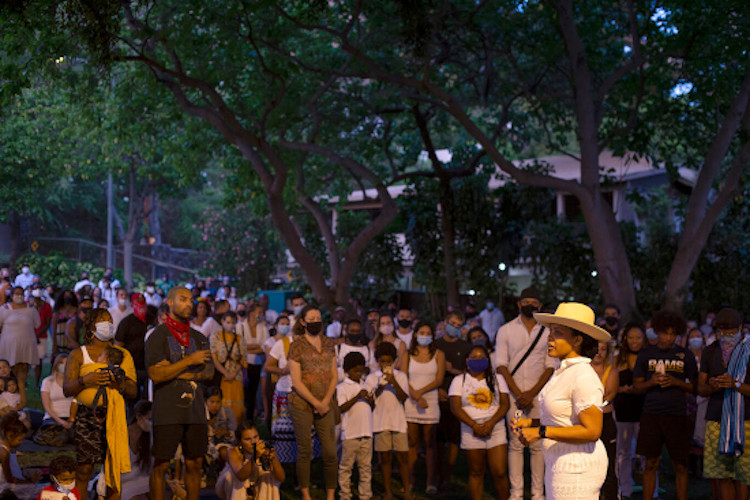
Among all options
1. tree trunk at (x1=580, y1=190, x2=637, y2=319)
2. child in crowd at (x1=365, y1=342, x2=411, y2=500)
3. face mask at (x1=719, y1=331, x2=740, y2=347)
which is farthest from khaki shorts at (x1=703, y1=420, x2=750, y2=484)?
tree trunk at (x1=580, y1=190, x2=637, y2=319)

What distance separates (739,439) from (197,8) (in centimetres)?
1197

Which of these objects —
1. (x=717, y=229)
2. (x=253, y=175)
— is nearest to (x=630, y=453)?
(x=717, y=229)

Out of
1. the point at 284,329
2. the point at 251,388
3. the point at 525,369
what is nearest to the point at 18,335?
the point at 251,388

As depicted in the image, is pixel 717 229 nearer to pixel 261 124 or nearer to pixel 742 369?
pixel 261 124

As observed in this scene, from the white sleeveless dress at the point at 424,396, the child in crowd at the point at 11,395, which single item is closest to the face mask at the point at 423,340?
the white sleeveless dress at the point at 424,396

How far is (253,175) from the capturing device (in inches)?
854

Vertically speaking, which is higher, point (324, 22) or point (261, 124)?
point (324, 22)

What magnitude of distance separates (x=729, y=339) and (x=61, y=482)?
5924 mm

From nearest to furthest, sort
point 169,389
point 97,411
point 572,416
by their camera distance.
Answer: point 572,416 → point 97,411 → point 169,389

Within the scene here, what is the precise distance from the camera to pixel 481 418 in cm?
840

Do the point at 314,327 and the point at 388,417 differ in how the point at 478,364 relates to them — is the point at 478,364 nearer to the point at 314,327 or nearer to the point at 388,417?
the point at 388,417

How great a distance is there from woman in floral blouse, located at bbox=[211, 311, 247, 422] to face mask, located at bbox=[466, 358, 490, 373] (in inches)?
127

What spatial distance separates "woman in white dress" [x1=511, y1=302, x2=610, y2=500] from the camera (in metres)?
5.28

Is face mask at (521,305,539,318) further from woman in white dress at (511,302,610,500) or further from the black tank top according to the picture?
woman in white dress at (511,302,610,500)
